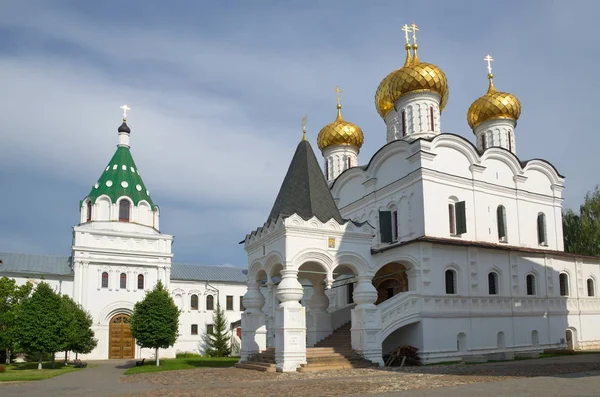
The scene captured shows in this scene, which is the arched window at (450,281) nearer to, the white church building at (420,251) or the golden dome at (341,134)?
the white church building at (420,251)

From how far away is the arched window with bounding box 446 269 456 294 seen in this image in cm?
1998

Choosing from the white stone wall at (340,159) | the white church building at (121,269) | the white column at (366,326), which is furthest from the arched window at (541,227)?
the white church building at (121,269)

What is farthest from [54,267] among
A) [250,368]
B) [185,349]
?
[250,368]

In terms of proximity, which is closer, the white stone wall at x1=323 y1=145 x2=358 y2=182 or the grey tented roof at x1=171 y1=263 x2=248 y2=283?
the white stone wall at x1=323 y1=145 x2=358 y2=182

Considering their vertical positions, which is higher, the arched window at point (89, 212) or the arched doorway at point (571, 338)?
the arched window at point (89, 212)

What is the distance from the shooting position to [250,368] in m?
17.4

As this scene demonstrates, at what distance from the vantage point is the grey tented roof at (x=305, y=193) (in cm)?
1783

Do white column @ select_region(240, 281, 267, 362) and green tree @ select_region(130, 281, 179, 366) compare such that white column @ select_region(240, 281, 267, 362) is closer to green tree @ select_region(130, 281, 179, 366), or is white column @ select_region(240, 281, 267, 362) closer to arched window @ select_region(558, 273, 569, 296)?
green tree @ select_region(130, 281, 179, 366)

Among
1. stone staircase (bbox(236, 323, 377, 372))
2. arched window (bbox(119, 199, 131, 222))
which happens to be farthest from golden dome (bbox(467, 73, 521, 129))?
arched window (bbox(119, 199, 131, 222))

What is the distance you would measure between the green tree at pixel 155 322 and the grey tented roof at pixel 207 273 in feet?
43.3

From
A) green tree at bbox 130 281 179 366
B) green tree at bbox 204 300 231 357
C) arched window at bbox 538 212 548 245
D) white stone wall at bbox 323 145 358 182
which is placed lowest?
green tree at bbox 204 300 231 357

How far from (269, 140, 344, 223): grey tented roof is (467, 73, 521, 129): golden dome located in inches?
413

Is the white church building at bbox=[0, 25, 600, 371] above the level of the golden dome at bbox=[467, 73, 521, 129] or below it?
below

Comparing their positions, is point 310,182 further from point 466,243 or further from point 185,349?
point 185,349
